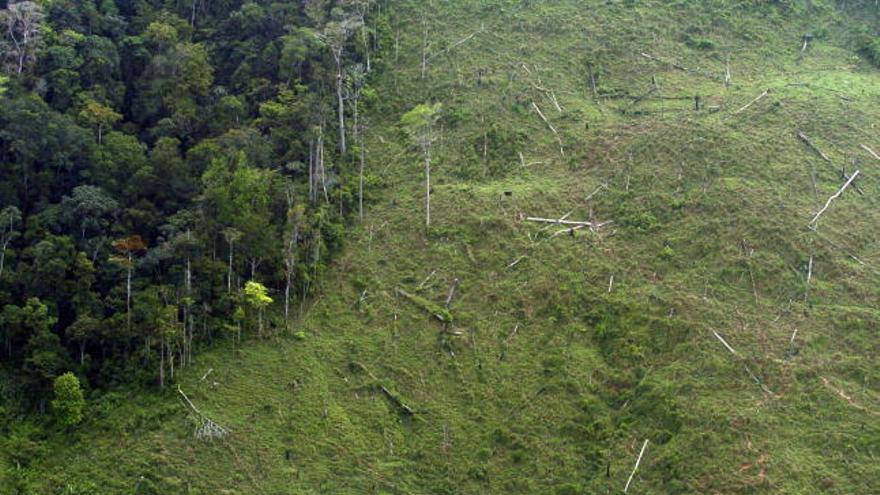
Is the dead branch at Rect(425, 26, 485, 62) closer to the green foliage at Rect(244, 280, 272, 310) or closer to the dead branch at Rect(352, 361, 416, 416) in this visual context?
the green foliage at Rect(244, 280, 272, 310)

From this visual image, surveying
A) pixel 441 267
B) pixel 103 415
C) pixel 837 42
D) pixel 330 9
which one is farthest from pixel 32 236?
pixel 837 42

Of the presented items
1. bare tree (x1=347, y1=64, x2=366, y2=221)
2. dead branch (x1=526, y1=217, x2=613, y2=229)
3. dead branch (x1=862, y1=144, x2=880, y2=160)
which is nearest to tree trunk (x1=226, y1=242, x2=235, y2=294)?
bare tree (x1=347, y1=64, x2=366, y2=221)

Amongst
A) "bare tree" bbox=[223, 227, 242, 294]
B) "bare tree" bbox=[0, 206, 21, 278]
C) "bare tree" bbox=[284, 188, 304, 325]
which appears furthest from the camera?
"bare tree" bbox=[284, 188, 304, 325]

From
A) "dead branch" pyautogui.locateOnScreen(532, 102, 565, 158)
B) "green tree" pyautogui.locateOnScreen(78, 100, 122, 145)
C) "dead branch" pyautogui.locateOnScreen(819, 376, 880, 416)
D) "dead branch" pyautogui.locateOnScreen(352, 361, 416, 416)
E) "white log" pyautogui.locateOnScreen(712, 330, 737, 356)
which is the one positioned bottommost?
"dead branch" pyautogui.locateOnScreen(352, 361, 416, 416)

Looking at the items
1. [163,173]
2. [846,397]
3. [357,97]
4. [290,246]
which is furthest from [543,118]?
[846,397]

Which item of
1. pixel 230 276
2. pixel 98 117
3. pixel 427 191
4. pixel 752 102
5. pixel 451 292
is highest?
pixel 752 102

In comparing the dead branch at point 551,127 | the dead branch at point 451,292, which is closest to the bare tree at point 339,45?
the dead branch at point 551,127

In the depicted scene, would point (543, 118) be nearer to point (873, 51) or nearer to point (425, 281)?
point (425, 281)

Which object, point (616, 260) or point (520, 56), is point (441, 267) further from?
point (520, 56)
